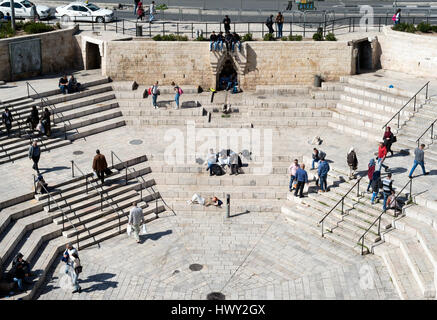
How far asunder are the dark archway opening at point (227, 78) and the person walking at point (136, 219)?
1419cm

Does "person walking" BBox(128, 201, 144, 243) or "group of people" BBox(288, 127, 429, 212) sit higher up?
"group of people" BBox(288, 127, 429, 212)

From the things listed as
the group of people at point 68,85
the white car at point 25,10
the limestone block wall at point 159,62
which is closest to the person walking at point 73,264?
the group of people at point 68,85

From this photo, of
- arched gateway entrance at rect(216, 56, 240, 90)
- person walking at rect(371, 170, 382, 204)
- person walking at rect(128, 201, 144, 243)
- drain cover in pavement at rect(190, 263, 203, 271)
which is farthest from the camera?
arched gateway entrance at rect(216, 56, 240, 90)

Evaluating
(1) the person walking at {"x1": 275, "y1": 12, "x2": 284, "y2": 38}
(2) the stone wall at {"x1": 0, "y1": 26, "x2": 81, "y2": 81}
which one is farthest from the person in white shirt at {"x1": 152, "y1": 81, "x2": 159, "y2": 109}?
(1) the person walking at {"x1": 275, "y1": 12, "x2": 284, "y2": 38}

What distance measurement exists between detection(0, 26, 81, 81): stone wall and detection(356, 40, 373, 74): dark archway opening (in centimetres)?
1620

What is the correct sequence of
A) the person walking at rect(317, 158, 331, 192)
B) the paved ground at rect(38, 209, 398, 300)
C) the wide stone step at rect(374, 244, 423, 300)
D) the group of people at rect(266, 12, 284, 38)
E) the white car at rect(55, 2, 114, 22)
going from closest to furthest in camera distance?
1. the wide stone step at rect(374, 244, 423, 300)
2. the paved ground at rect(38, 209, 398, 300)
3. the person walking at rect(317, 158, 331, 192)
4. the group of people at rect(266, 12, 284, 38)
5. the white car at rect(55, 2, 114, 22)

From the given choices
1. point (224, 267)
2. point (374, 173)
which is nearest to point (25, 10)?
point (224, 267)

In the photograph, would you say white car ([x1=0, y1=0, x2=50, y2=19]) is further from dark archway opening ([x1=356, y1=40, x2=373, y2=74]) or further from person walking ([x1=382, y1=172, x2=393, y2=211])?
person walking ([x1=382, y1=172, x2=393, y2=211])

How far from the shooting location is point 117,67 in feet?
121

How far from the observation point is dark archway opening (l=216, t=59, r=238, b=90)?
37.5 meters

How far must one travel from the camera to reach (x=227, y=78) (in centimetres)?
3766

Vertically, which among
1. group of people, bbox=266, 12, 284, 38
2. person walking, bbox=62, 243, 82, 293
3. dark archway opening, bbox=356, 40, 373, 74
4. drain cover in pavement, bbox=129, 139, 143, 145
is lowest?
person walking, bbox=62, 243, 82, 293

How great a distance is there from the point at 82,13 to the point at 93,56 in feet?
13.7

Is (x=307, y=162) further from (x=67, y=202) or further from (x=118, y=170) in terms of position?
(x=67, y=202)
